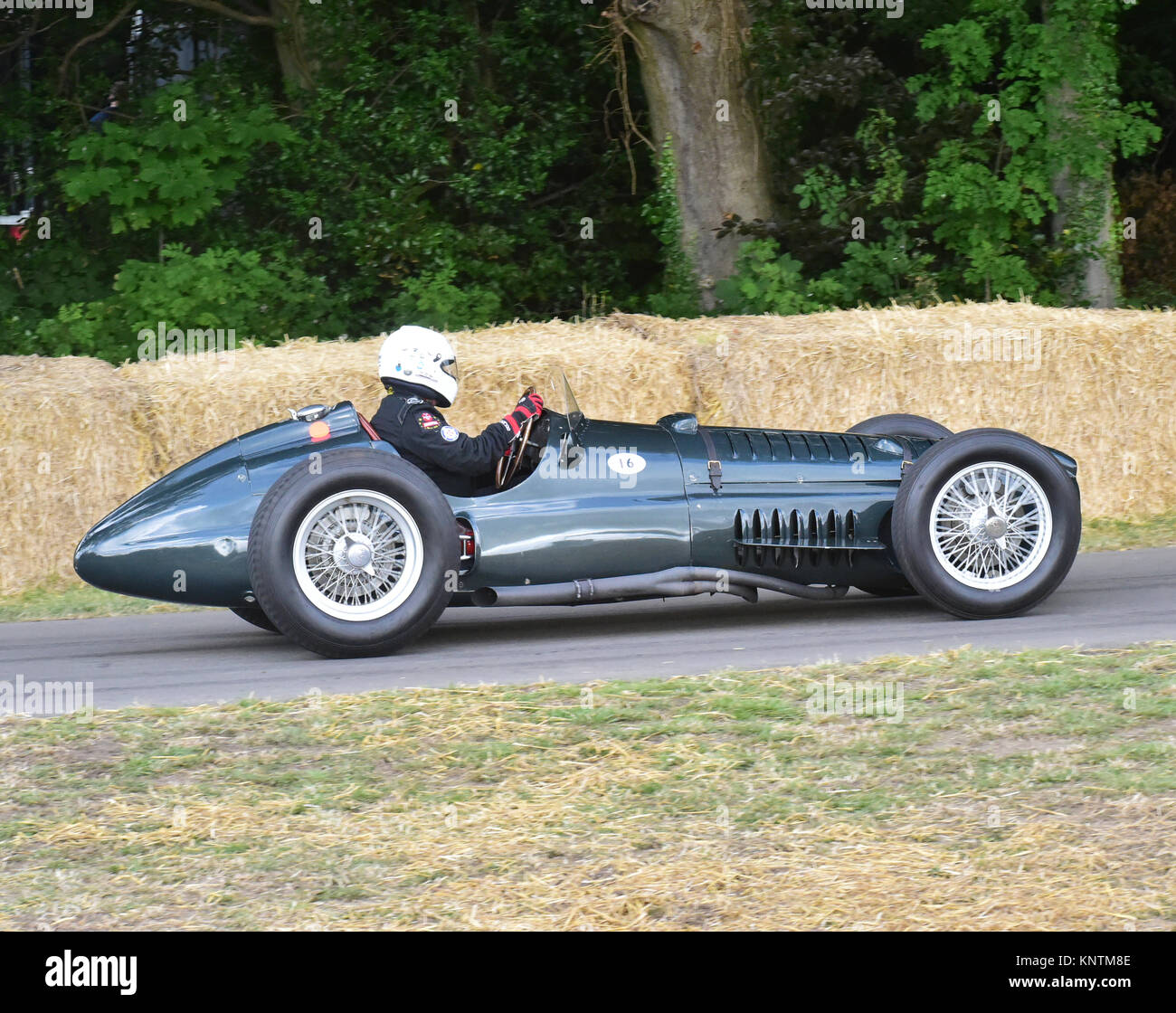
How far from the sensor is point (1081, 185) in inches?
540

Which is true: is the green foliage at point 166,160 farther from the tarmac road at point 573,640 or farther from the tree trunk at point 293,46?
the tarmac road at point 573,640

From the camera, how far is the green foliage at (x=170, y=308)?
13.5 meters

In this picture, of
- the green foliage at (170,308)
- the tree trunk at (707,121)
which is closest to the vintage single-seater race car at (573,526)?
the green foliage at (170,308)

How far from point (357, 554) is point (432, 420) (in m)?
0.74

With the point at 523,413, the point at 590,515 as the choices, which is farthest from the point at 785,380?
the point at 590,515

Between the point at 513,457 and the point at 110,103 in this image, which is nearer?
the point at 513,457

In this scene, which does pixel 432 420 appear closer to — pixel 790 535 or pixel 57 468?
pixel 790 535

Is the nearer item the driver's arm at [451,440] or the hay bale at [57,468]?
the driver's arm at [451,440]

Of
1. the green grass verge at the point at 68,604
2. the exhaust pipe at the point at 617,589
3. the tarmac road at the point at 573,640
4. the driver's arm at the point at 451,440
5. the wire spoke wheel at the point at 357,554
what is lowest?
the tarmac road at the point at 573,640

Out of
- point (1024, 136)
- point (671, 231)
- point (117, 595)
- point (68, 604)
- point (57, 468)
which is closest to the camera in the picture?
point (68, 604)

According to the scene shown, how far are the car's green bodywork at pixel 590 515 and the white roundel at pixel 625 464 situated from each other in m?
0.02

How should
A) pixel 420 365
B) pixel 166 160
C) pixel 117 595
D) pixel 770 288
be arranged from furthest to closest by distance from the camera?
pixel 166 160 < pixel 770 288 < pixel 117 595 < pixel 420 365

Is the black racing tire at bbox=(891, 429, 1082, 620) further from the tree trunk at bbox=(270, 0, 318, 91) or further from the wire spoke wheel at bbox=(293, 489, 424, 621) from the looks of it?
the tree trunk at bbox=(270, 0, 318, 91)

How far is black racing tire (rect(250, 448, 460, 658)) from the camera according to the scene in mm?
6520
